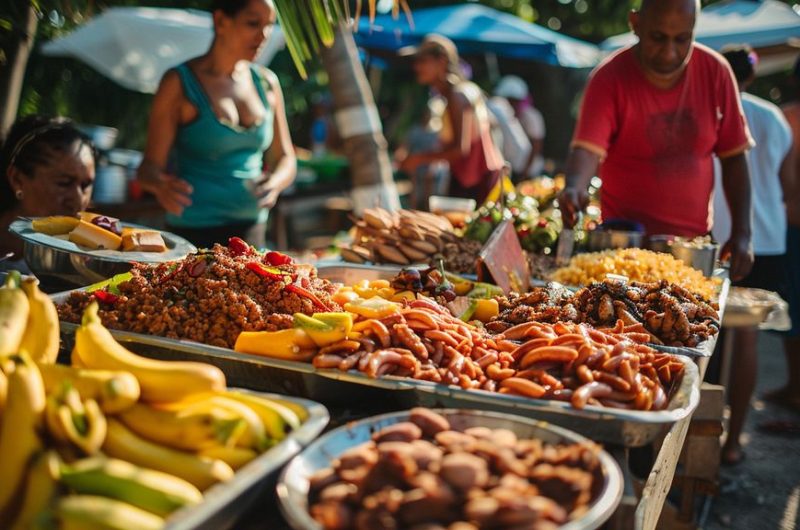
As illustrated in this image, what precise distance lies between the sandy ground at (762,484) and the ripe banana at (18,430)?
126 inches

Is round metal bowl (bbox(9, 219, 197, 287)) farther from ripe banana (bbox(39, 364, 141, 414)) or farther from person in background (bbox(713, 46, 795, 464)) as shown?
person in background (bbox(713, 46, 795, 464))

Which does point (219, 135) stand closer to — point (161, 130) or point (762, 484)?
point (161, 130)

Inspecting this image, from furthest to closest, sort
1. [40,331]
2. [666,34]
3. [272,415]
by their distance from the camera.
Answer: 1. [666,34]
2. [40,331]
3. [272,415]

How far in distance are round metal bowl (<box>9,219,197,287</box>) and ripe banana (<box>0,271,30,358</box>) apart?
0.95 meters

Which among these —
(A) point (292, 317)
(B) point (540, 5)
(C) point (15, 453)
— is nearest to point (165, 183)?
(A) point (292, 317)

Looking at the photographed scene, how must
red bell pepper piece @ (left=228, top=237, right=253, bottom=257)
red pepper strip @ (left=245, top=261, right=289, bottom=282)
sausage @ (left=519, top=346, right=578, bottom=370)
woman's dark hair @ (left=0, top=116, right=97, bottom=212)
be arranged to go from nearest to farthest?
sausage @ (left=519, top=346, right=578, bottom=370) → red pepper strip @ (left=245, top=261, right=289, bottom=282) → red bell pepper piece @ (left=228, top=237, right=253, bottom=257) → woman's dark hair @ (left=0, top=116, right=97, bottom=212)

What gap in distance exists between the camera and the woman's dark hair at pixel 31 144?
2.99m

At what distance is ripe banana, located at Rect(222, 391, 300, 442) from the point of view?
1384 mm

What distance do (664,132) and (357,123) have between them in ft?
8.38

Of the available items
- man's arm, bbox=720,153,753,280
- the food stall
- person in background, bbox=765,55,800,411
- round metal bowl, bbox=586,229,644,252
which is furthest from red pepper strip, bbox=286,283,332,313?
person in background, bbox=765,55,800,411

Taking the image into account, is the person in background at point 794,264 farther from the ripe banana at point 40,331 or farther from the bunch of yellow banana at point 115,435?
the ripe banana at point 40,331

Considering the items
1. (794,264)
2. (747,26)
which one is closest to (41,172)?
(794,264)

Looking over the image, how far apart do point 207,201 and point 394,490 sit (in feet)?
8.93

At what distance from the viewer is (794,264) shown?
496 centimetres
